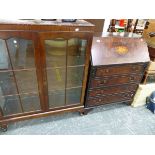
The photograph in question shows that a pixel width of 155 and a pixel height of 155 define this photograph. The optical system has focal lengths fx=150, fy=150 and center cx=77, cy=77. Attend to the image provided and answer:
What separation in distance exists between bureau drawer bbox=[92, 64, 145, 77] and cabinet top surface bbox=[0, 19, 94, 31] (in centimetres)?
53

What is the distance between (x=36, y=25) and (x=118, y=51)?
1.00 meters

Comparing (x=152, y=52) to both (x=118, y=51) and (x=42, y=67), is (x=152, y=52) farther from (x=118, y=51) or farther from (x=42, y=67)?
(x=42, y=67)

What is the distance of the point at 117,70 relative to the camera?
1833 millimetres

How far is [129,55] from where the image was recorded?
1835 millimetres

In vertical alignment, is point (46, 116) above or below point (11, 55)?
below

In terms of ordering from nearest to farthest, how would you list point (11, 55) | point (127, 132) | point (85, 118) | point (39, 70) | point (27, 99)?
point (11, 55) < point (39, 70) < point (27, 99) < point (127, 132) < point (85, 118)

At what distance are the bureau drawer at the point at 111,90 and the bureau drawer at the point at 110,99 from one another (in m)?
0.07

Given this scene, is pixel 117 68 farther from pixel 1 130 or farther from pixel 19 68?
pixel 1 130

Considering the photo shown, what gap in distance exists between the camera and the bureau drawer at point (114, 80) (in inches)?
72.7

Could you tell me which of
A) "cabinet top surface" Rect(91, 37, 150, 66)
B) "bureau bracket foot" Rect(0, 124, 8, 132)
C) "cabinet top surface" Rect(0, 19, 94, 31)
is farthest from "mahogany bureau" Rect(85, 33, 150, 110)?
"bureau bracket foot" Rect(0, 124, 8, 132)

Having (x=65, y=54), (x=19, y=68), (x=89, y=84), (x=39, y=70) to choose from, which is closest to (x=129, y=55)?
(x=89, y=84)

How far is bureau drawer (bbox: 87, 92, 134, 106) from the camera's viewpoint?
203cm

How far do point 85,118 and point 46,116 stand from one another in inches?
21.2

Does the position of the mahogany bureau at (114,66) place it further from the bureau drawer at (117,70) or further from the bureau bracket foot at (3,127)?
the bureau bracket foot at (3,127)
